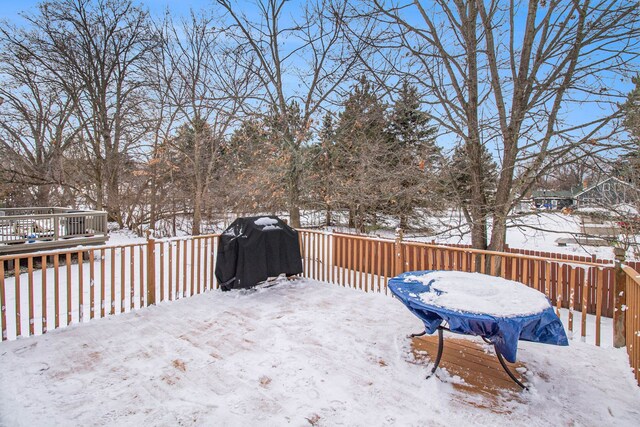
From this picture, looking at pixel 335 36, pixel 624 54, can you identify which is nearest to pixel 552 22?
pixel 624 54

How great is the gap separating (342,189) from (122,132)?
9.91 meters

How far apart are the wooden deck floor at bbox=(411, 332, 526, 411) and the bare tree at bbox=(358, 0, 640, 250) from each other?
3.23 m

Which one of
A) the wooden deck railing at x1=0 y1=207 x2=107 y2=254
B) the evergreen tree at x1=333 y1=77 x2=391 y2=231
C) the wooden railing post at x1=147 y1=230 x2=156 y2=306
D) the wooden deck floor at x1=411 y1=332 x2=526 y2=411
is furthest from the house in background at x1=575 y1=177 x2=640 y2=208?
the wooden deck railing at x1=0 y1=207 x2=107 y2=254

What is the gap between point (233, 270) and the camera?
4543 millimetres

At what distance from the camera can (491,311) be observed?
7.12 ft

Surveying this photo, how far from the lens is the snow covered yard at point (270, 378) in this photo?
2072mm

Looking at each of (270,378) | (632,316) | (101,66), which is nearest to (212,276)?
(270,378)

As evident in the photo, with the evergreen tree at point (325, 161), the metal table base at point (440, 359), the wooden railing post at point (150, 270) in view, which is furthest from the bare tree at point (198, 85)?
the metal table base at point (440, 359)

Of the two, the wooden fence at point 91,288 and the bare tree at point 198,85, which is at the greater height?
the bare tree at point 198,85

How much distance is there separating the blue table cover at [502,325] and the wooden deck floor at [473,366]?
30 centimetres

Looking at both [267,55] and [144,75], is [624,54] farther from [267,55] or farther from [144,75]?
[144,75]

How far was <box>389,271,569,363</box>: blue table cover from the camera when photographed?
210cm

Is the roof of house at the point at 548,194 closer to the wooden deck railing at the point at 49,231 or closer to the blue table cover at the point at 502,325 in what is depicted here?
the blue table cover at the point at 502,325

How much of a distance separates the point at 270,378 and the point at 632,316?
2.95 metres
